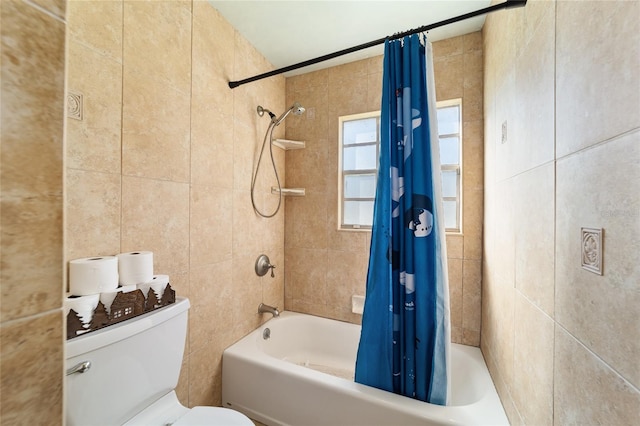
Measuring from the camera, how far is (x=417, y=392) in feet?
4.01

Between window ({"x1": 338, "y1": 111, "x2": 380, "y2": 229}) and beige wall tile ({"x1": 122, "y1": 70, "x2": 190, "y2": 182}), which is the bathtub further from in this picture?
beige wall tile ({"x1": 122, "y1": 70, "x2": 190, "y2": 182})

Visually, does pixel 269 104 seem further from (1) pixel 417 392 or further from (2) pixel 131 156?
(1) pixel 417 392

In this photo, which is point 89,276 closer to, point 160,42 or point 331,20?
point 160,42

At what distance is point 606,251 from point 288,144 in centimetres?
189

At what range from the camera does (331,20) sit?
1585 millimetres

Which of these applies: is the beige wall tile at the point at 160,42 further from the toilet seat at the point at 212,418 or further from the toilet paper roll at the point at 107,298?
the toilet seat at the point at 212,418

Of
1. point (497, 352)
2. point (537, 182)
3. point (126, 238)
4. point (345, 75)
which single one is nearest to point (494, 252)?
point (497, 352)

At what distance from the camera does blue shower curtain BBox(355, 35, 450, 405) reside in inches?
47.1

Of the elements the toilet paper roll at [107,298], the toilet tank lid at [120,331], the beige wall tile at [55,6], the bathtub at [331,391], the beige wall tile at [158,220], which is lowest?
the bathtub at [331,391]

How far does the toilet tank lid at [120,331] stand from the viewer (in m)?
0.75

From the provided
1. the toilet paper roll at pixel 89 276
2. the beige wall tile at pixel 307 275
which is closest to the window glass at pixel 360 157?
the beige wall tile at pixel 307 275

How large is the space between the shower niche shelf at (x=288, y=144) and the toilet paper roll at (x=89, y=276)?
1405mm

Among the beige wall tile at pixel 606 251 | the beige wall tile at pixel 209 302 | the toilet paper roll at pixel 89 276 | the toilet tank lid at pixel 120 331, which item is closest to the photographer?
the beige wall tile at pixel 606 251

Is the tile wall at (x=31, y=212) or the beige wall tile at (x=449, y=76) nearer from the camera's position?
the tile wall at (x=31, y=212)
